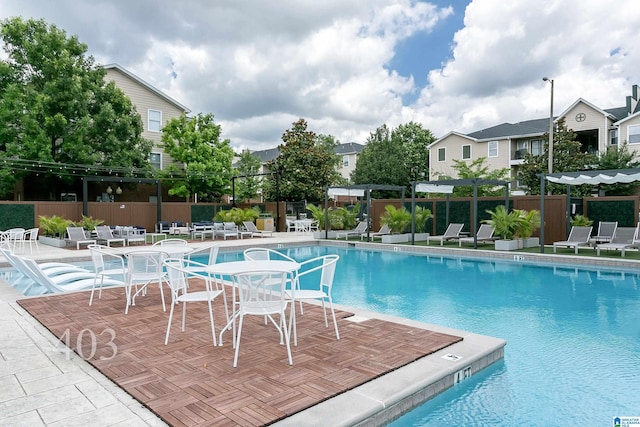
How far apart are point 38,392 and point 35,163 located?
20.7 meters

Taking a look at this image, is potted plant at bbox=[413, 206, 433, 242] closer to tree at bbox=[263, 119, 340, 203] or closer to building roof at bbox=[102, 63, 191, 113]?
tree at bbox=[263, 119, 340, 203]

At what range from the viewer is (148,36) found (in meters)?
14.6

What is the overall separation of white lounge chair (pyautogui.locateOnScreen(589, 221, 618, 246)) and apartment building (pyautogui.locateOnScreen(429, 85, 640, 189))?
1310 centimetres

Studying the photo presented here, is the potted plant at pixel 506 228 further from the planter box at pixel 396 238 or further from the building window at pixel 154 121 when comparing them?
the building window at pixel 154 121

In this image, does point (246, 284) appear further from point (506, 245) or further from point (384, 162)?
point (384, 162)

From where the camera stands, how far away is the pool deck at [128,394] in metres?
3.04

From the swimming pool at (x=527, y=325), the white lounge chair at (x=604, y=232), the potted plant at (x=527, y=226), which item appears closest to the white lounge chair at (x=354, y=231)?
the swimming pool at (x=527, y=325)

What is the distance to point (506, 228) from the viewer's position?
14.6 meters

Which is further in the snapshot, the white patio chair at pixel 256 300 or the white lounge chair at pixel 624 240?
the white lounge chair at pixel 624 240

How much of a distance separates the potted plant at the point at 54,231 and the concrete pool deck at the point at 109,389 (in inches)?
508

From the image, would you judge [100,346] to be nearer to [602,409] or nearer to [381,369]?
[381,369]

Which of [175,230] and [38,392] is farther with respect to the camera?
[175,230]

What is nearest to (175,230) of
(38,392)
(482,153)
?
(38,392)

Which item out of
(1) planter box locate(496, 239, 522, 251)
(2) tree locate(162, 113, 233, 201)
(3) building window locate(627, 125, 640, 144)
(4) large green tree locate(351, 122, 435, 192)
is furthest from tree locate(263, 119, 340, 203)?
(3) building window locate(627, 125, 640, 144)
